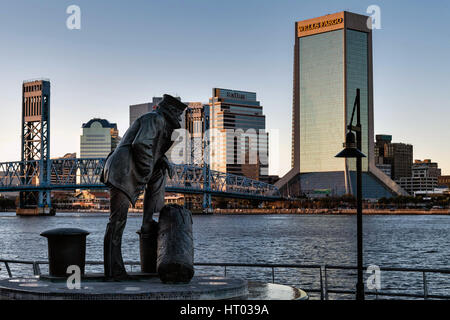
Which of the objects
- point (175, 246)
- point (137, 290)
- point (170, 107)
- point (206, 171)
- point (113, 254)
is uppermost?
point (206, 171)

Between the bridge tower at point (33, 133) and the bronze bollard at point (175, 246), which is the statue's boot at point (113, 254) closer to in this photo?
the bronze bollard at point (175, 246)

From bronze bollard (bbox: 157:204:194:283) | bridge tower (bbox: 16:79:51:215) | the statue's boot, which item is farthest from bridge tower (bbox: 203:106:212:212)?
bronze bollard (bbox: 157:204:194:283)

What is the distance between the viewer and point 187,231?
484 inches

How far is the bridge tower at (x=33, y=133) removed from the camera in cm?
15725

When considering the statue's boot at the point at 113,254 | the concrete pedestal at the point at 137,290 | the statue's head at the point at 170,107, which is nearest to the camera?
the concrete pedestal at the point at 137,290

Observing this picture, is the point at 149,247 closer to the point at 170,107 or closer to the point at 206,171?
the point at 170,107

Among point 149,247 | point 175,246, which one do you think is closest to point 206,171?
point 149,247

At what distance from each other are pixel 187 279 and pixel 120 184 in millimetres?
2093

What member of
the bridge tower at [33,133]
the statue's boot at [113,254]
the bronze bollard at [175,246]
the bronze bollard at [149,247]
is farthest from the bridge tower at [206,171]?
the bronze bollard at [175,246]

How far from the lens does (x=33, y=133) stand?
165 metres

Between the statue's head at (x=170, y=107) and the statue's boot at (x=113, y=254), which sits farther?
the statue's head at (x=170, y=107)

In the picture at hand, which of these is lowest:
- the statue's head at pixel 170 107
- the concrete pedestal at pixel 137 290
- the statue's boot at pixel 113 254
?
the concrete pedestal at pixel 137 290
